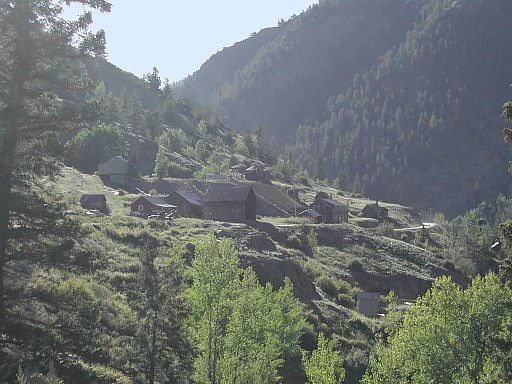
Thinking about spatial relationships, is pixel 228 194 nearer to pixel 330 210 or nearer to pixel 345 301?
pixel 345 301

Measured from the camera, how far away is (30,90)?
664 inches

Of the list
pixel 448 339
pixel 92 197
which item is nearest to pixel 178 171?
pixel 92 197

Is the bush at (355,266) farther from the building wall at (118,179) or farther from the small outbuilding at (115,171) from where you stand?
the building wall at (118,179)

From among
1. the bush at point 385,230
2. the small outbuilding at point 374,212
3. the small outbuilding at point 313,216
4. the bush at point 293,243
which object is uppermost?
the small outbuilding at point 374,212

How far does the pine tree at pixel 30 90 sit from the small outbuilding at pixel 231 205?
5313 centimetres

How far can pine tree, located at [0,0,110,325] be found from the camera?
1625cm

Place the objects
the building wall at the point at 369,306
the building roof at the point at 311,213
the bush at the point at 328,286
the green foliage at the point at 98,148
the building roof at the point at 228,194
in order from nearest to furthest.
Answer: the building wall at the point at 369,306
the bush at the point at 328,286
the building roof at the point at 228,194
the building roof at the point at 311,213
the green foliage at the point at 98,148

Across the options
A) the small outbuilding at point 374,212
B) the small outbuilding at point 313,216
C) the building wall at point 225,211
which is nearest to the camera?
the building wall at point 225,211

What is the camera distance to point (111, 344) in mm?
23031

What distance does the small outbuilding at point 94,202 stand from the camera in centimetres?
6650

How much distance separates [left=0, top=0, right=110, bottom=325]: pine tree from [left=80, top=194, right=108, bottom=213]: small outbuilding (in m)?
50.4

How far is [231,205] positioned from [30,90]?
54.4 m

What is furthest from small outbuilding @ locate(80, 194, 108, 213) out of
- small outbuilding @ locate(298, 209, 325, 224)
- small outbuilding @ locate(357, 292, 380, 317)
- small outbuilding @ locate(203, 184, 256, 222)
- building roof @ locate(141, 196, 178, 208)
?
small outbuilding @ locate(298, 209, 325, 224)

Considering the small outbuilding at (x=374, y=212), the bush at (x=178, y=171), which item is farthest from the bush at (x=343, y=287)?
the bush at (x=178, y=171)
